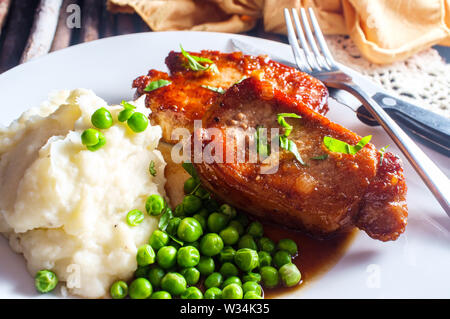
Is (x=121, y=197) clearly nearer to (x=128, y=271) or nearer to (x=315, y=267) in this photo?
(x=128, y=271)

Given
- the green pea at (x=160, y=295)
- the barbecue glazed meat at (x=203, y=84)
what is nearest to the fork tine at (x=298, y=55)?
the barbecue glazed meat at (x=203, y=84)

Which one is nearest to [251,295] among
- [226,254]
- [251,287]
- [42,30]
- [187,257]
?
[251,287]

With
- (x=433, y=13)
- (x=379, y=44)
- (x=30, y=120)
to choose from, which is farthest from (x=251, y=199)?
(x=433, y=13)

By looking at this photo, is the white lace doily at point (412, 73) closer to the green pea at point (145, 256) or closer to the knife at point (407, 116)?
the knife at point (407, 116)

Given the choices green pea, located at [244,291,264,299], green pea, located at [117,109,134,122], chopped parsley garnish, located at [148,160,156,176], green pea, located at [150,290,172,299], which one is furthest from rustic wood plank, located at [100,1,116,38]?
green pea, located at [244,291,264,299]

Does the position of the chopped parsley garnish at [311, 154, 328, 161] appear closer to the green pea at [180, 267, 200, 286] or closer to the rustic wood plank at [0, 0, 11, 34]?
the green pea at [180, 267, 200, 286]

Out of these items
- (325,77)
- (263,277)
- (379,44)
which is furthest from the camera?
(379,44)
